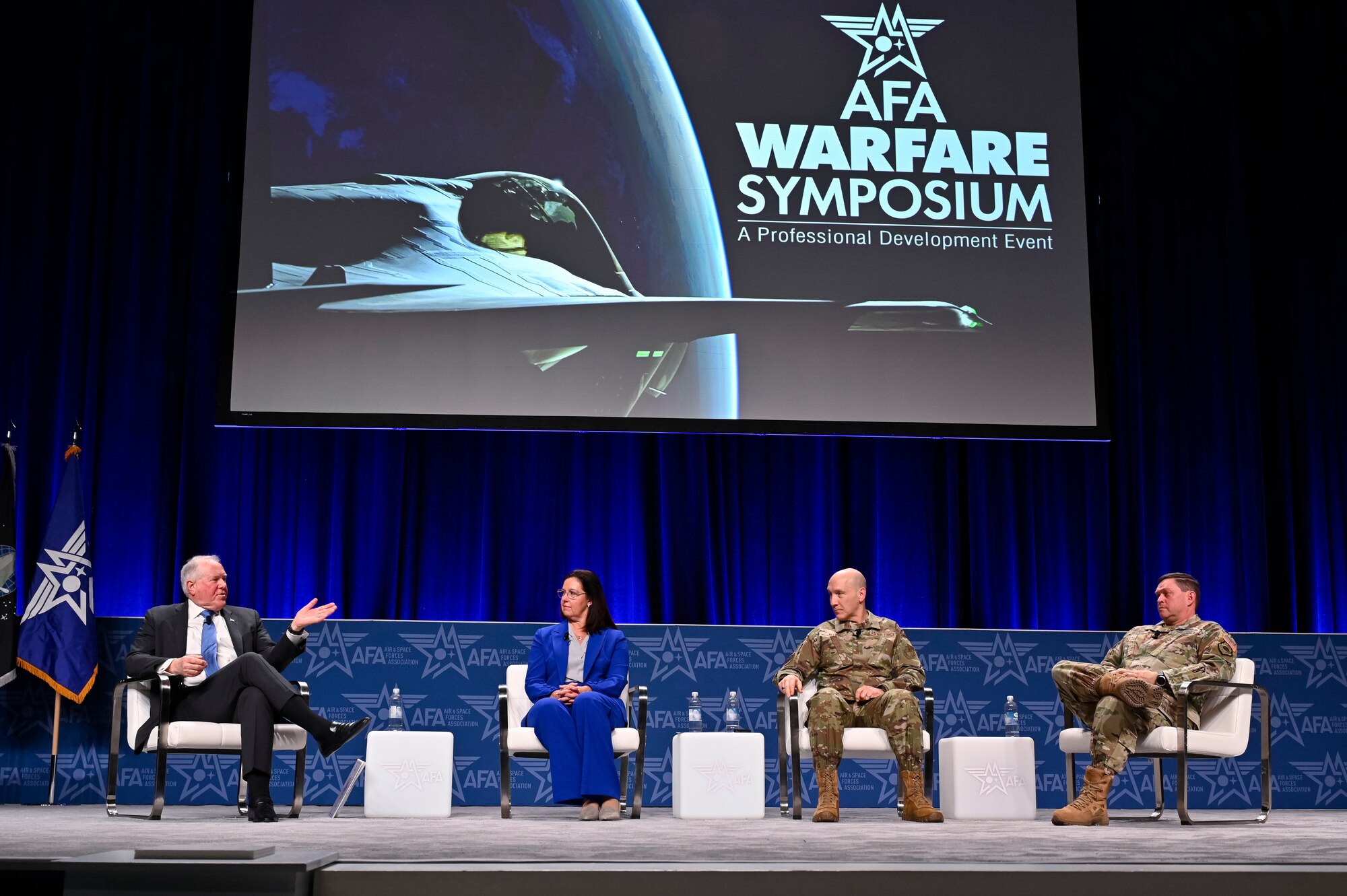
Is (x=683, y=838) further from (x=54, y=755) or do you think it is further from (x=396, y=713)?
(x=54, y=755)

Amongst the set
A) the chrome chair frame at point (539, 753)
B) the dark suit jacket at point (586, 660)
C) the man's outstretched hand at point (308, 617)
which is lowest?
the chrome chair frame at point (539, 753)

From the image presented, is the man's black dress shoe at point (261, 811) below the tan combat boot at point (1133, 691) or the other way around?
below

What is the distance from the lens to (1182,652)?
16.8ft

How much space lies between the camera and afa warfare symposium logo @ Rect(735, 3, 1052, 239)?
6.50 meters

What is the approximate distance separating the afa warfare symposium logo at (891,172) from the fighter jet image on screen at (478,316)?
404mm

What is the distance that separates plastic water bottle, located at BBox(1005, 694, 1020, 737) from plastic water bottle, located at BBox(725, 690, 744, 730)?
1180 mm

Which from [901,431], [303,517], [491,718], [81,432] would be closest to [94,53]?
[81,432]

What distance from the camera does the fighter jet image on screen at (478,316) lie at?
6.23 meters

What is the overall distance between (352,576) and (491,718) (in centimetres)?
124

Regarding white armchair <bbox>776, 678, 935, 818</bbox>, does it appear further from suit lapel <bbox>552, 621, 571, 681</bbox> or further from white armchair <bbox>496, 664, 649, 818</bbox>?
suit lapel <bbox>552, 621, 571, 681</bbox>

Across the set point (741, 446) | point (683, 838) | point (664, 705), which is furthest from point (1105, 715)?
point (741, 446)

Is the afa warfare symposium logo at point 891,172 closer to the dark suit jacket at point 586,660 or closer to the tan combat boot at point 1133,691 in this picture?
the dark suit jacket at point 586,660

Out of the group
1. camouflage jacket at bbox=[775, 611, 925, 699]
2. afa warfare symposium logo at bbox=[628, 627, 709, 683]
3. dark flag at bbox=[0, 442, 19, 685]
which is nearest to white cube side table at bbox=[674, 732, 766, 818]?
camouflage jacket at bbox=[775, 611, 925, 699]

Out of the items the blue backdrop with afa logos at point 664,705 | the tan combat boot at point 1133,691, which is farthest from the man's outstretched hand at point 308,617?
the tan combat boot at point 1133,691
